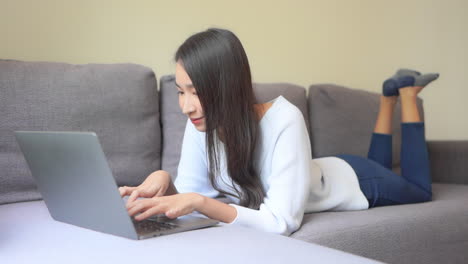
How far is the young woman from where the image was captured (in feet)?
3.75

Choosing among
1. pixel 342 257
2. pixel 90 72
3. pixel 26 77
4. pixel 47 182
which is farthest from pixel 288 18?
pixel 342 257

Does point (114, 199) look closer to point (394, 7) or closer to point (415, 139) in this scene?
point (415, 139)

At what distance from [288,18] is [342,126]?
2.12 feet

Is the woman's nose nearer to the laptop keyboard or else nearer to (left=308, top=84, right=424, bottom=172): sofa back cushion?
the laptop keyboard

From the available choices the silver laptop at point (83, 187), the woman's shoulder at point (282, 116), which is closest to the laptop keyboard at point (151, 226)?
the silver laptop at point (83, 187)

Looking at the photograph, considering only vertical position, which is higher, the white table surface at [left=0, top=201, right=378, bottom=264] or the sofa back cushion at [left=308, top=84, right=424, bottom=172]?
the white table surface at [left=0, top=201, right=378, bottom=264]

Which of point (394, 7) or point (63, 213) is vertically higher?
point (394, 7)

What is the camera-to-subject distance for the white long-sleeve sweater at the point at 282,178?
1202 millimetres

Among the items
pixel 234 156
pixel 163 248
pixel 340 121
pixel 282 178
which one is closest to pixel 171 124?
pixel 234 156

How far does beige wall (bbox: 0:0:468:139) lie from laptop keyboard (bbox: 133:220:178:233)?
1112 mm

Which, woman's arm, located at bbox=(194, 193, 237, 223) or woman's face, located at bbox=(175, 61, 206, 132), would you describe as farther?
woman's face, located at bbox=(175, 61, 206, 132)

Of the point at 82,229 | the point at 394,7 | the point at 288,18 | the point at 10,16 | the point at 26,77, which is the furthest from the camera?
the point at 394,7

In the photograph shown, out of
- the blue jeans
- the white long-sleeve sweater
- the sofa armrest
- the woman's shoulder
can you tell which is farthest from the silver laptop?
the sofa armrest

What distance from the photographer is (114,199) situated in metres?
0.80
